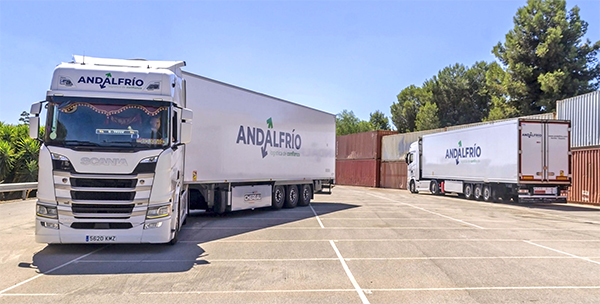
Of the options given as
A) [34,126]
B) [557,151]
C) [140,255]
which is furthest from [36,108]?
[557,151]

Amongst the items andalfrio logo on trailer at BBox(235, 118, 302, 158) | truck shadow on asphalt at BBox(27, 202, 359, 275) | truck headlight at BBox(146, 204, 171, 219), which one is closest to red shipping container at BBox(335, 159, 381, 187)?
andalfrio logo on trailer at BBox(235, 118, 302, 158)

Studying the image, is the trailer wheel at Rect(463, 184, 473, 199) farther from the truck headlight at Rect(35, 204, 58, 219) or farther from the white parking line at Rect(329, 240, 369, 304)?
the truck headlight at Rect(35, 204, 58, 219)

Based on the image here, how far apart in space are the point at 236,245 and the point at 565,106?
21.4 metres

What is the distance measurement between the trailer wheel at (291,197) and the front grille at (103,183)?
399 inches

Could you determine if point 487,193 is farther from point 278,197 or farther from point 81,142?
point 81,142

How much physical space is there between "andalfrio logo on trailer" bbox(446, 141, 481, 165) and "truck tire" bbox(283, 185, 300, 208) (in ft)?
34.3

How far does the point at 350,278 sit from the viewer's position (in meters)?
6.98

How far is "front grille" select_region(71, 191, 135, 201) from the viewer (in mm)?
8202

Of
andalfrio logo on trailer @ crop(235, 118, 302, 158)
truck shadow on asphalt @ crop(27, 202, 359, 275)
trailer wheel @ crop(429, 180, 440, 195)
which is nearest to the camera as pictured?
truck shadow on asphalt @ crop(27, 202, 359, 275)

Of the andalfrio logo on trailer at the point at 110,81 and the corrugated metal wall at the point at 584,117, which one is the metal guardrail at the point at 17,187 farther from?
the corrugated metal wall at the point at 584,117

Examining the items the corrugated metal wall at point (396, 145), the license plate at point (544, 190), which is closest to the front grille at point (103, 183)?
the license plate at point (544, 190)

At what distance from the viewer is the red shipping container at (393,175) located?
1505 inches

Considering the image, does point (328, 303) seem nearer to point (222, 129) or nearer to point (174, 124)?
point (174, 124)

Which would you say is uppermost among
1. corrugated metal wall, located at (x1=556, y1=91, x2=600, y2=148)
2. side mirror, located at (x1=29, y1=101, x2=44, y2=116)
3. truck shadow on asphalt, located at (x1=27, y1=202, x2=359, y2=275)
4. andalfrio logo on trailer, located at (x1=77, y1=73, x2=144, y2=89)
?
corrugated metal wall, located at (x1=556, y1=91, x2=600, y2=148)
